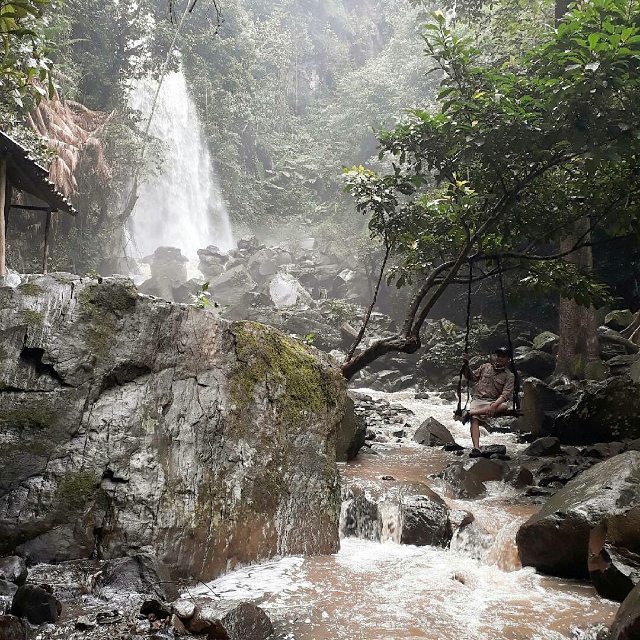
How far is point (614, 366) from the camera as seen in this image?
11.0 m

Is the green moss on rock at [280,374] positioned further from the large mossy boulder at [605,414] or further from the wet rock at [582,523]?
the large mossy boulder at [605,414]

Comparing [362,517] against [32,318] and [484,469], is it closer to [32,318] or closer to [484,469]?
[484,469]

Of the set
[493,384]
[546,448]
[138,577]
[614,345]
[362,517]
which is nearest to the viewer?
[138,577]

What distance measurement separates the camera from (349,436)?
27.9 ft

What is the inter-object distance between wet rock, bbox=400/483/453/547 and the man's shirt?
262 cm

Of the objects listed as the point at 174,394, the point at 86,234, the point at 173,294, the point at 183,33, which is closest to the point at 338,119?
the point at 183,33

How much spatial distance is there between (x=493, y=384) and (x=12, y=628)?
687 cm

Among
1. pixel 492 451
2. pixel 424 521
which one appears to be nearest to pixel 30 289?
pixel 424 521

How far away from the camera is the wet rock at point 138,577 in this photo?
11.8 ft

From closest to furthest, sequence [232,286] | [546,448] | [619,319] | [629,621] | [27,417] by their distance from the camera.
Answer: [629,621] < [27,417] < [546,448] < [619,319] < [232,286]

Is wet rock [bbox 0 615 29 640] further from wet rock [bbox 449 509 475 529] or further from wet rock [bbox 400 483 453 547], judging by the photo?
wet rock [bbox 449 509 475 529]

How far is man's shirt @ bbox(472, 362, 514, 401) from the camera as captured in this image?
8.03 m

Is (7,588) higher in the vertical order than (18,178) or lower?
lower

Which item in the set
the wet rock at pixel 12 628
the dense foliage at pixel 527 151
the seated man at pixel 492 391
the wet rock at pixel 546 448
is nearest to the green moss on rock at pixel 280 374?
the dense foliage at pixel 527 151
